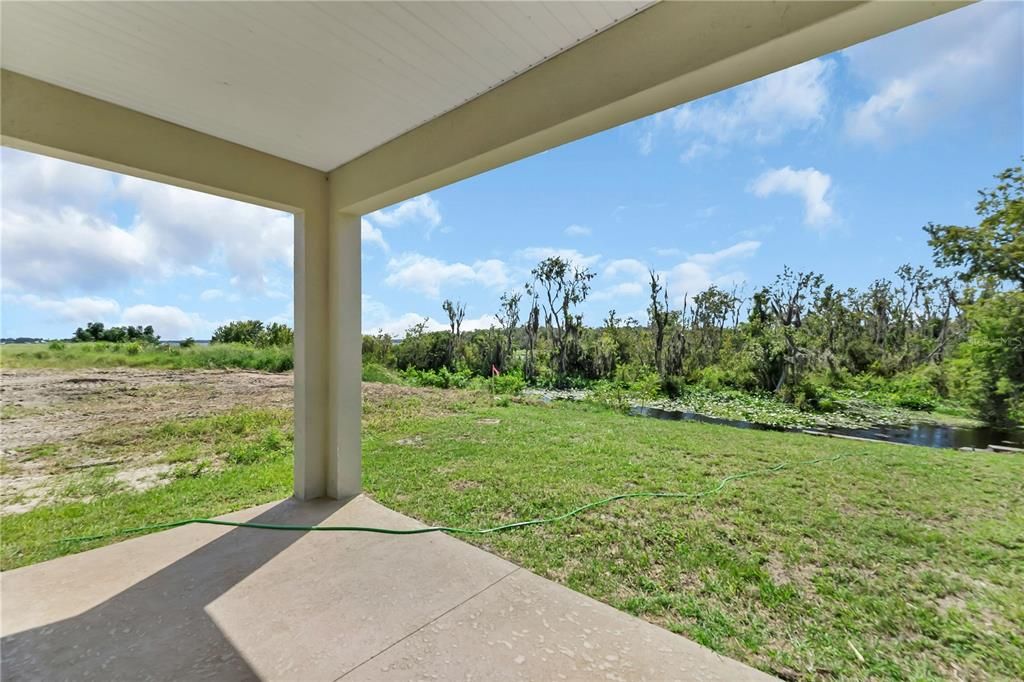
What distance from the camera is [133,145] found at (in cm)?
194

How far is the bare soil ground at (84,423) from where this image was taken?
266 centimetres

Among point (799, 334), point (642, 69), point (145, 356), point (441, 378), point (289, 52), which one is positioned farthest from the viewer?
point (441, 378)

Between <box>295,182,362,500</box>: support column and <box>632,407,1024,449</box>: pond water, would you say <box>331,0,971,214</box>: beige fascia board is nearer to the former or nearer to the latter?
<box>295,182,362,500</box>: support column

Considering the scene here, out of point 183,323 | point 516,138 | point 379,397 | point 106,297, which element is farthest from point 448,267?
point 516,138

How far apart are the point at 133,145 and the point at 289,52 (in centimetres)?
116

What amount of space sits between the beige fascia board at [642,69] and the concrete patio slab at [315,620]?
6.60 feet

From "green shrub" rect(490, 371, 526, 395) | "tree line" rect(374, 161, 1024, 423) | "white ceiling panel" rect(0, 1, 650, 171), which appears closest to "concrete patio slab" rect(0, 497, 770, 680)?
"white ceiling panel" rect(0, 1, 650, 171)

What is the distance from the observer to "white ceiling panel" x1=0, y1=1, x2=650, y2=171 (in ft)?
4.28

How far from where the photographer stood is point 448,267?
22.5 ft

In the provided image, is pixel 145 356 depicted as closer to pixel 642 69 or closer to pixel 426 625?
pixel 426 625

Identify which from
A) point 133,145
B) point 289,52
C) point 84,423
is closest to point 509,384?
point 84,423

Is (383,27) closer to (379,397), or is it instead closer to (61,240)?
(61,240)

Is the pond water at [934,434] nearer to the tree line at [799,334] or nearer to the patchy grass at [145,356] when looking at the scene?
the tree line at [799,334]

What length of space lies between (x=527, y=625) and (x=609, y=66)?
86.2 inches
